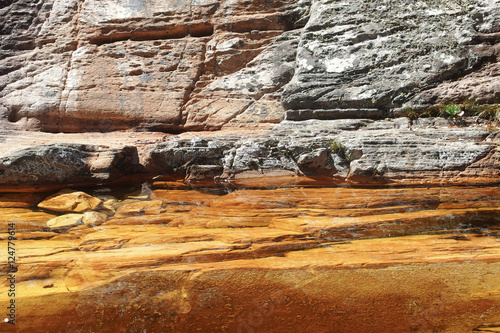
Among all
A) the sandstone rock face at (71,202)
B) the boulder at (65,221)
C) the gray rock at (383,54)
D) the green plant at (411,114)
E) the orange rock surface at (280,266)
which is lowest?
the orange rock surface at (280,266)

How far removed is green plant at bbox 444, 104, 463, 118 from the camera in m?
5.86

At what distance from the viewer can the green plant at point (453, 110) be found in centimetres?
586

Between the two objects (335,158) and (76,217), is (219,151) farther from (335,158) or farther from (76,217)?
(76,217)

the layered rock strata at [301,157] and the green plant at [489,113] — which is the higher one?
the green plant at [489,113]

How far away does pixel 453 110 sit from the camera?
5.88 meters

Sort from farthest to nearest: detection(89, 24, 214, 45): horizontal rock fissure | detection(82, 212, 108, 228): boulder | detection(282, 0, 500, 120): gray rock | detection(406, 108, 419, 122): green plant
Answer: detection(89, 24, 214, 45): horizontal rock fissure < detection(282, 0, 500, 120): gray rock < detection(406, 108, 419, 122): green plant < detection(82, 212, 108, 228): boulder

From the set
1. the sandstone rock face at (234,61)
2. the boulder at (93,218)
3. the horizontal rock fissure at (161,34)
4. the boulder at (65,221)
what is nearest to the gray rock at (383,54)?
the sandstone rock face at (234,61)

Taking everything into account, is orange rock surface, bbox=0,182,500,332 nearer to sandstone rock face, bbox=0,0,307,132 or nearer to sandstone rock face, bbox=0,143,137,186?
sandstone rock face, bbox=0,143,137,186

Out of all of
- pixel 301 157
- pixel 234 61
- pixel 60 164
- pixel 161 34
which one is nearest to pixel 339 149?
pixel 301 157

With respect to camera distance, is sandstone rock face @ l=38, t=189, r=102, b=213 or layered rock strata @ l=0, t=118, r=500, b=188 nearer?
layered rock strata @ l=0, t=118, r=500, b=188

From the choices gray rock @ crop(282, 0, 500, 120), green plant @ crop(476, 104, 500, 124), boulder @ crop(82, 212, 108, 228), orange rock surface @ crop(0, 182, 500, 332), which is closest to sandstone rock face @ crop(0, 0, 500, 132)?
gray rock @ crop(282, 0, 500, 120)

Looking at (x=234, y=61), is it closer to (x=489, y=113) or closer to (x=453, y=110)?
(x=453, y=110)

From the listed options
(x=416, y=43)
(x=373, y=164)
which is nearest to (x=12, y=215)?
(x=373, y=164)

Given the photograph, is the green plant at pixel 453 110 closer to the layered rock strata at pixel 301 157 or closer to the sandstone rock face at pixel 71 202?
the layered rock strata at pixel 301 157
